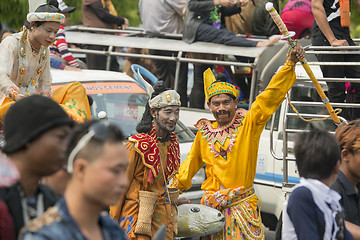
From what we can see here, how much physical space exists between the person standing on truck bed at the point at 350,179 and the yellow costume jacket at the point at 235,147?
1507 millimetres

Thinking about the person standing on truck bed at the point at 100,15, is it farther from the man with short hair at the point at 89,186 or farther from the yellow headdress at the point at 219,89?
the man with short hair at the point at 89,186

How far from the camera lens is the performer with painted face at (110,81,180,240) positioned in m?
5.38

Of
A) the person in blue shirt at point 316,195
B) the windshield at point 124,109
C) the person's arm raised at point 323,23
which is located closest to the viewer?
the person in blue shirt at point 316,195

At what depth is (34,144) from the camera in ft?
9.57

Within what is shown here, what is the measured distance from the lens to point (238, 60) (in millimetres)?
9219

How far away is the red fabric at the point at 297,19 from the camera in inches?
370

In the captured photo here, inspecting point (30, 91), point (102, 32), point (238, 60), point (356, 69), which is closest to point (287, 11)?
point (238, 60)

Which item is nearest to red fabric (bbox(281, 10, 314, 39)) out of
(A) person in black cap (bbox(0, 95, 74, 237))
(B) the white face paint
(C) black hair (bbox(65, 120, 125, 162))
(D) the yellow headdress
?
(D) the yellow headdress

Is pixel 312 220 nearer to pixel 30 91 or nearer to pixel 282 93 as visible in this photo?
pixel 282 93

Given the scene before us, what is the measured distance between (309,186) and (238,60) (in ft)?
19.4

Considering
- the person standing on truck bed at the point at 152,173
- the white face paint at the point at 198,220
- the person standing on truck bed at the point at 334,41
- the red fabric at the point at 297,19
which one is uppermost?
the red fabric at the point at 297,19

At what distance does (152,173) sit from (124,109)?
2.54 meters

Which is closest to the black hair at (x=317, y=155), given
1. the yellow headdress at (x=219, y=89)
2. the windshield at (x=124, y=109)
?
the yellow headdress at (x=219, y=89)

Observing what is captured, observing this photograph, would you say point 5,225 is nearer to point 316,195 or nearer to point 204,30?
point 316,195
